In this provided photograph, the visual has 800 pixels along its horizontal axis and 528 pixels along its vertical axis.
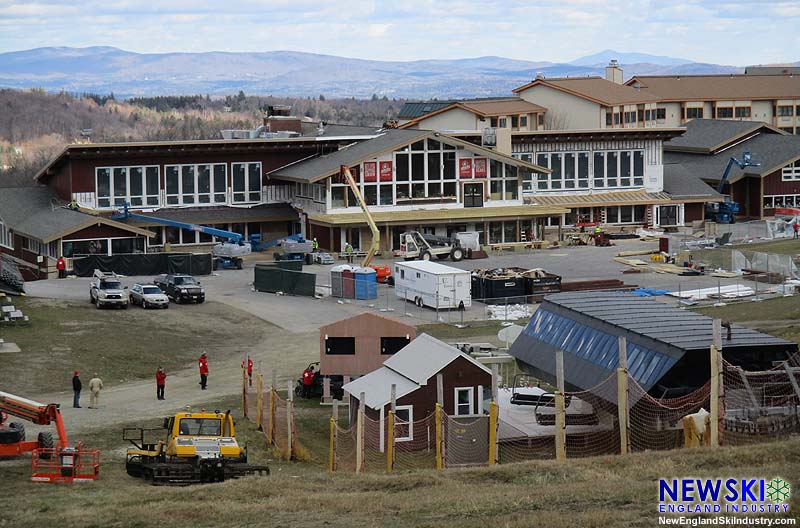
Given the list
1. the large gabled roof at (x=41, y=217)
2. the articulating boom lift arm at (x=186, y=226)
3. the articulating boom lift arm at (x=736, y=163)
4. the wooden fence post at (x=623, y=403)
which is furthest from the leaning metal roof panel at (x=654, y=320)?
the articulating boom lift arm at (x=736, y=163)

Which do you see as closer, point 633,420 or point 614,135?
point 633,420

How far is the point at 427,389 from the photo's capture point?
1425 inches

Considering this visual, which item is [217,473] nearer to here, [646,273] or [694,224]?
[646,273]

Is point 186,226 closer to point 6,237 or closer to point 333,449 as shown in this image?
point 6,237

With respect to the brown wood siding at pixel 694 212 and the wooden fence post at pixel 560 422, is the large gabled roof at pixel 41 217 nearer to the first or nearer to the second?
the brown wood siding at pixel 694 212

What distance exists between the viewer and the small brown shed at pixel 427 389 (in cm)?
3581

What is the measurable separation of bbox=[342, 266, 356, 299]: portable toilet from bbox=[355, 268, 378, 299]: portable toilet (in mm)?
184

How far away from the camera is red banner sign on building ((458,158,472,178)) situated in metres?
83.6

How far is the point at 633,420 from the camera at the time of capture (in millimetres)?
31047

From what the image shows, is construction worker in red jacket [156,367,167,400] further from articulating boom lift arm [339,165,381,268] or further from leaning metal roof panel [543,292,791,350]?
articulating boom lift arm [339,165,381,268]

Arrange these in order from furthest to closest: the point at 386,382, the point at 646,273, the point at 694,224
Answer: the point at 694,224 < the point at 646,273 < the point at 386,382

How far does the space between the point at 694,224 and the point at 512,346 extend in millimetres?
50843

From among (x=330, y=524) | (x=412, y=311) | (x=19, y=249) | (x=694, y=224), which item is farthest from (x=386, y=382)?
(x=694, y=224)

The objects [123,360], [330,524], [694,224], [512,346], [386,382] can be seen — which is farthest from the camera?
[694,224]
